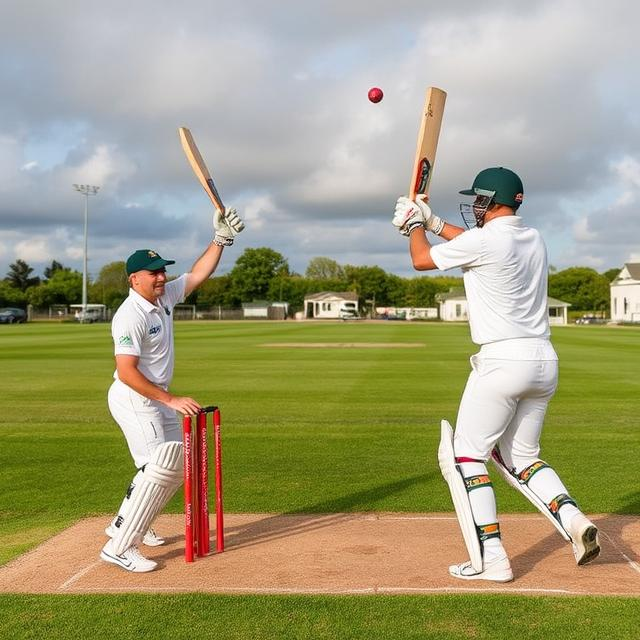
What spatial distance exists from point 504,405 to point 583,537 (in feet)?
2.76

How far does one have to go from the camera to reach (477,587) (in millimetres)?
4262

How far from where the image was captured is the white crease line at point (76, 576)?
4305 mm

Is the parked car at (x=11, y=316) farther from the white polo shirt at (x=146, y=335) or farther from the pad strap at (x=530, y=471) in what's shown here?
the pad strap at (x=530, y=471)

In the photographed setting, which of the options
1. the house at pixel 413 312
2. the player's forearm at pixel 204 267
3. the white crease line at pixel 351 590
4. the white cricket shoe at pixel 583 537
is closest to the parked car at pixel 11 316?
the house at pixel 413 312

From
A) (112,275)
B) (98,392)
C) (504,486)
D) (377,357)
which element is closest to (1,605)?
(504,486)

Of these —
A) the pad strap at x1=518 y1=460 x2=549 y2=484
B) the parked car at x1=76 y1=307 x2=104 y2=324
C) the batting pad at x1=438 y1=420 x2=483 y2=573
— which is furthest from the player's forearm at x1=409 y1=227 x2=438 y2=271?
the parked car at x1=76 y1=307 x2=104 y2=324

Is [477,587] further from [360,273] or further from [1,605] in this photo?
[360,273]

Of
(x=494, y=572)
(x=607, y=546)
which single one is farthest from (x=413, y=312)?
(x=494, y=572)

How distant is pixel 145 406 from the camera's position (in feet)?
16.0

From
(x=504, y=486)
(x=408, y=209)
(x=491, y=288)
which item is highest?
(x=408, y=209)

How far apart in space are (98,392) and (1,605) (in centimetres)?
1118

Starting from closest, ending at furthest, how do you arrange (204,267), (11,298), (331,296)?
(204,267) < (11,298) < (331,296)

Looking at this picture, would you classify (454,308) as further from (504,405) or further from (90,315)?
(504,405)

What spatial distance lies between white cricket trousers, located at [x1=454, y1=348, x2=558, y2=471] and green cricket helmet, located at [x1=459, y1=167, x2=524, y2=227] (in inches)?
35.6
